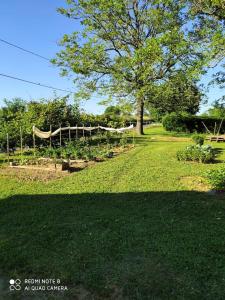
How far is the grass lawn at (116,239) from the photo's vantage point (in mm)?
3633

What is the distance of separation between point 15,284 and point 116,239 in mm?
1789

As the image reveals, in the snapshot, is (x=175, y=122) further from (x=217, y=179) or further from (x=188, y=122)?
(x=217, y=179)

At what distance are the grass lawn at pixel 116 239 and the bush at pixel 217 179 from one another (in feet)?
1.46

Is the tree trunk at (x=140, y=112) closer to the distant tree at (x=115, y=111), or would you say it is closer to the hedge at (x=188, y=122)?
the distant tree at (x=115, y=111)

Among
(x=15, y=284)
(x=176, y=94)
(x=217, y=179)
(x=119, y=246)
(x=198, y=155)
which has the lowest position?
(x=15, y=284)

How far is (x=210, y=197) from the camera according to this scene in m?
7.40

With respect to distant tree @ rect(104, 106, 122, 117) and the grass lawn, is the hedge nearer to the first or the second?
distant tree @ rect(104, 106, 122, 117)

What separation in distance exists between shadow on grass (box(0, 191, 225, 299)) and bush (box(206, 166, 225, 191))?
32.0 inches

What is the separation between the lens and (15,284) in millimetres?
3736

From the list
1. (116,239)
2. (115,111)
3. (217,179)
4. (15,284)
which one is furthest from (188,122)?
(15,284)

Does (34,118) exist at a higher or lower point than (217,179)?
higher

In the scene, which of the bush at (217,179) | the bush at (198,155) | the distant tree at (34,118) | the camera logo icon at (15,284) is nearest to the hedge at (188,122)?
the distant tree at (34,118)

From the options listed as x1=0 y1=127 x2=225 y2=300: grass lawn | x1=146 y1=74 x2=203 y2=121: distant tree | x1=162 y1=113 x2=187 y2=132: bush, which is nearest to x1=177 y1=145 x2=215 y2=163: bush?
x1=0 y1=127 x2=225 y2=300: grass lawn

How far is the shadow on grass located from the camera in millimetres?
3611
